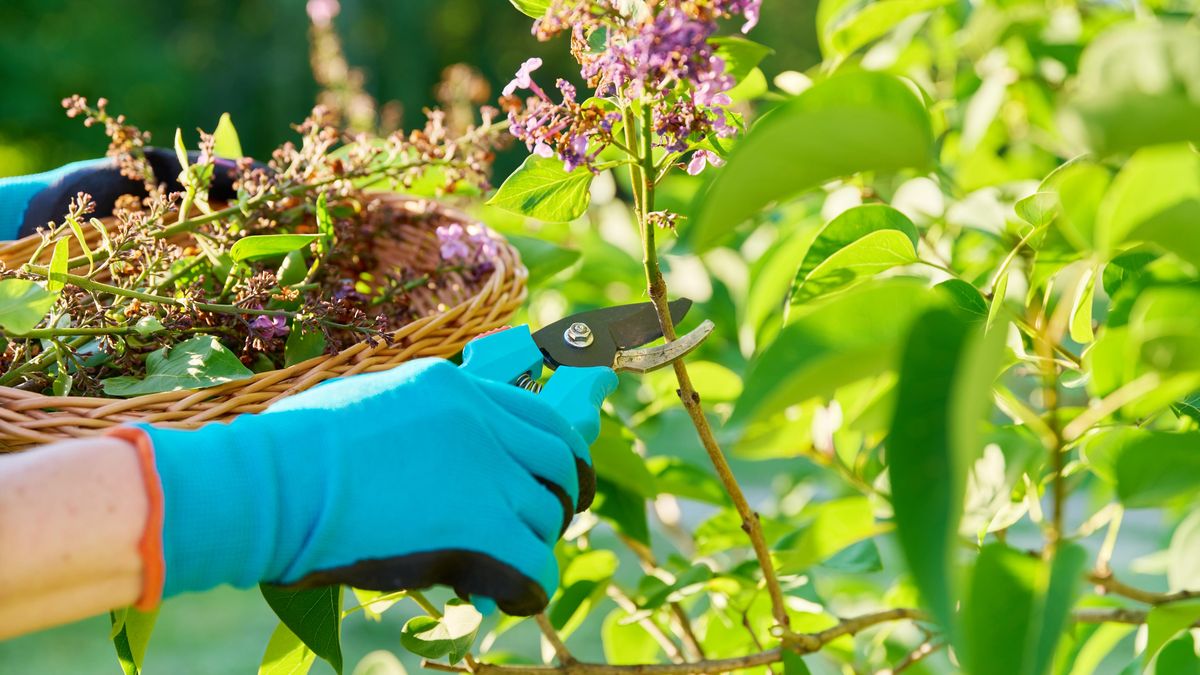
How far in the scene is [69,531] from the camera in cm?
35

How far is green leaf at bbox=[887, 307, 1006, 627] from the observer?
24 cm

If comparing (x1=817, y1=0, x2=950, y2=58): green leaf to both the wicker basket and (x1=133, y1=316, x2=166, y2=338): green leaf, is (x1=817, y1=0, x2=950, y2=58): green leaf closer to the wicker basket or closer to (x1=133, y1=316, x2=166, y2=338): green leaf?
the wicker basket

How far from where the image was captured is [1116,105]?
228mm

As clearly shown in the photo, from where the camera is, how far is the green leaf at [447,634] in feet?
1.68

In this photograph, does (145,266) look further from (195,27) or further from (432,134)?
(195,27)

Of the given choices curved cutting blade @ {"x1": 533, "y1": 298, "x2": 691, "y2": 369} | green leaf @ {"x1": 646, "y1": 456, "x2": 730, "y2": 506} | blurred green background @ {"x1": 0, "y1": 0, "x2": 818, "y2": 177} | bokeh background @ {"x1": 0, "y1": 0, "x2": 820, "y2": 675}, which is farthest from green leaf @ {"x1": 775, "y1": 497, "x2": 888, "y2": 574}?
blurred green background @ {"x1": 0, "y1": 0, "x2": 818, "y2": 177}

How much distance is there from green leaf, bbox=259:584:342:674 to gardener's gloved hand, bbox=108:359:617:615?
120 millimetres

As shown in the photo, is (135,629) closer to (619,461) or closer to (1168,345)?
(619,461)

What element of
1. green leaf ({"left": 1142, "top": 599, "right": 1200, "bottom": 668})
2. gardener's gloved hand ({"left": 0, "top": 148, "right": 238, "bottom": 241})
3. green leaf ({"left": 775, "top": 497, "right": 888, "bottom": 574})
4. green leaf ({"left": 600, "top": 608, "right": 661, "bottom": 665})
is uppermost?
gardener's gloved hand ({"left": 0, "top": 148, "right": 238, "bottom": 241})

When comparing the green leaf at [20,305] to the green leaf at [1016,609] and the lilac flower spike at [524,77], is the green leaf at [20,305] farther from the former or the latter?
the green leaf at [1016,609]

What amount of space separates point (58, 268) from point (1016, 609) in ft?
1.30

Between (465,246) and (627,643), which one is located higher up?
(465,246)

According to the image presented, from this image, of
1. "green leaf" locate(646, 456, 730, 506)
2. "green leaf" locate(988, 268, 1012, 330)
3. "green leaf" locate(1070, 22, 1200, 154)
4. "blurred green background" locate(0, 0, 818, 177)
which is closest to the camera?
"green leaf" locate(1070, 22, 1200, 154)

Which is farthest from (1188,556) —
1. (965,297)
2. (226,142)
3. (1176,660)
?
(226,142)
